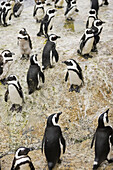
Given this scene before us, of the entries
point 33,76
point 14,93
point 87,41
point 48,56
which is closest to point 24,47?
point 48,56

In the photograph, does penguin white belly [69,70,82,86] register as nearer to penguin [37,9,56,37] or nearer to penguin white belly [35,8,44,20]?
penguin [37,9,56,37]

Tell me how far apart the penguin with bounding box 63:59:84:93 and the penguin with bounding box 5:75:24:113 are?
115cm

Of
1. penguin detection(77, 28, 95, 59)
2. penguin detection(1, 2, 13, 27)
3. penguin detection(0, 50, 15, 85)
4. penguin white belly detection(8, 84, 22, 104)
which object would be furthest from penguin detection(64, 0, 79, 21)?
penguin white belly detection(8, 84, 22, 104)

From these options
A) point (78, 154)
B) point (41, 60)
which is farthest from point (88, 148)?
point (41, 60)

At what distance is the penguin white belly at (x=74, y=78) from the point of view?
208 inches

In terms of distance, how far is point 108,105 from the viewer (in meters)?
5.34

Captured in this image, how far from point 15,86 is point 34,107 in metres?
0.70

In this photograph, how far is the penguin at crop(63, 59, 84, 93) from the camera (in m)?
5.27

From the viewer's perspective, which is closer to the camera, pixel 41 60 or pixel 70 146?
pixel 70 146

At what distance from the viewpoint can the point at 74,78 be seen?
5.39 metres

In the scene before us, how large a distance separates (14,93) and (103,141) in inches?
87.6

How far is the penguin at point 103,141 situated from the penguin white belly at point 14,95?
2039 mm

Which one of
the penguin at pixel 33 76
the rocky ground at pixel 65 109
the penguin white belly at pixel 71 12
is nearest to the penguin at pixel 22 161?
the rocky ground at pixel 65 109

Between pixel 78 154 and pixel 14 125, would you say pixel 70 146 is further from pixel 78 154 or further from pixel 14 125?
pixel 14 125
